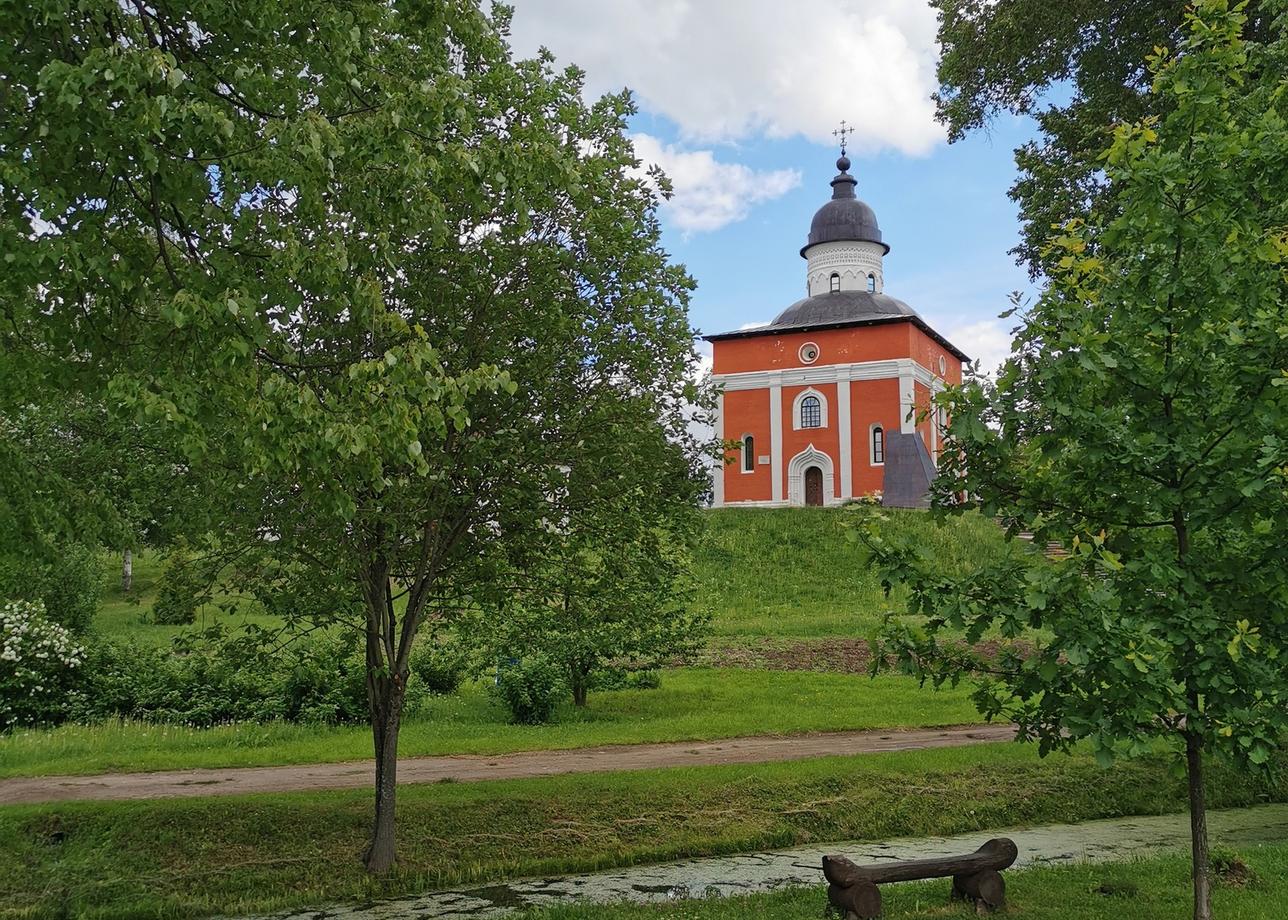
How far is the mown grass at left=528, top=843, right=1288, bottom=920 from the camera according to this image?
324 inches

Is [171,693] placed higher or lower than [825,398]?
lower

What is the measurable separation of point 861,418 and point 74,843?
45366mm

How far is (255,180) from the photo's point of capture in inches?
235

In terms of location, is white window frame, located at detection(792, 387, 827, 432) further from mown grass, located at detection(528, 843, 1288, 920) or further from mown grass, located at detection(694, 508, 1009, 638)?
mown grass, located at detection(528, 843, 1288, 920)

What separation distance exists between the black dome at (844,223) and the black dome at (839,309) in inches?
142

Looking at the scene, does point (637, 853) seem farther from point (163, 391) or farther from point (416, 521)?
point (163, 391)

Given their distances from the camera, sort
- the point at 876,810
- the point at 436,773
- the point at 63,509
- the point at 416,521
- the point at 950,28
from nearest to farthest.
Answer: the point at 63,509, the point at 416,521, the point at 876,810, the point at 436,773, the point at 950,28

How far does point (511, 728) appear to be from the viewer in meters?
17.5

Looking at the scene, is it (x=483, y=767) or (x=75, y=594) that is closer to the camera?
(x=483, y=767)

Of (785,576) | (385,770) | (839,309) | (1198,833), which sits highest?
(839,309)

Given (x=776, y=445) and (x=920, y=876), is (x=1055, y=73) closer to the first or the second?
(x=920, y=876)

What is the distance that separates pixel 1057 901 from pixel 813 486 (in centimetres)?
4529

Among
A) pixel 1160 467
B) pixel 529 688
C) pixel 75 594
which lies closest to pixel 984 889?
pixel 1160 467

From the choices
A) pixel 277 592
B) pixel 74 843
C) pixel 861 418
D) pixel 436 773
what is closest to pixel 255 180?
pixel 277 592
